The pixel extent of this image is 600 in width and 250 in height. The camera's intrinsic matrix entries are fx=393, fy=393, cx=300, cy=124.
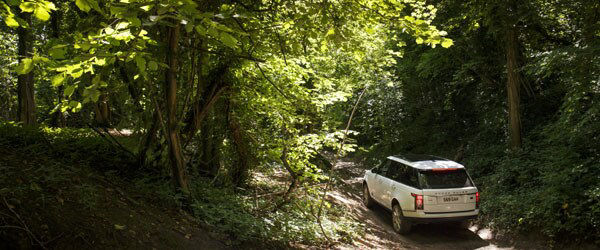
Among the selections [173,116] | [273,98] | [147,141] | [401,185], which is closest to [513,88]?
[401,185]

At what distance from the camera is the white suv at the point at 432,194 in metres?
8.79

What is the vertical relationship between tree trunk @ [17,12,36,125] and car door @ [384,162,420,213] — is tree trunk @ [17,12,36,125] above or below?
above

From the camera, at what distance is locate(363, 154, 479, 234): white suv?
879cm

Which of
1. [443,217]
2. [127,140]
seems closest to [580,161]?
[443,217]

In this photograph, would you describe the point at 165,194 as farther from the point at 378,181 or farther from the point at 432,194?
the point at 378,181

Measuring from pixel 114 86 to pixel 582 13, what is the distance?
10896 mm

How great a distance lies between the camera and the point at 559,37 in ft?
40.2

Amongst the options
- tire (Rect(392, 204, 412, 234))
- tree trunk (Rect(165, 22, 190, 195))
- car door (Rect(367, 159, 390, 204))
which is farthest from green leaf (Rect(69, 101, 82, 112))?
car door (Rect(367, 159, 390, 204))

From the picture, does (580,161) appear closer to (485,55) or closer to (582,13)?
(582,13)

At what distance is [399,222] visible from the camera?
9.45 metres

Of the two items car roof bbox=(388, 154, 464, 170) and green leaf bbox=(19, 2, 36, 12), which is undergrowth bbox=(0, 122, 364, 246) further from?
car roof bbox=(388, 154, 464, 170)

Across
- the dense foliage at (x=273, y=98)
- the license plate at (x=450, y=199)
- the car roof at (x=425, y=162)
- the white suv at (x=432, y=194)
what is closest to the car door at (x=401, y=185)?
the white suv at (x=432, y=194)

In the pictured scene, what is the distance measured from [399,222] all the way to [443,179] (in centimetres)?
148

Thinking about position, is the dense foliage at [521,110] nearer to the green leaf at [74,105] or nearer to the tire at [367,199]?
the tire at [367,199]
